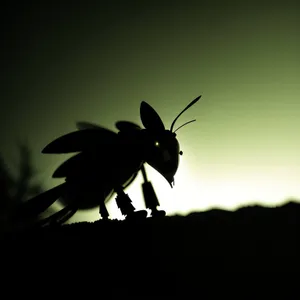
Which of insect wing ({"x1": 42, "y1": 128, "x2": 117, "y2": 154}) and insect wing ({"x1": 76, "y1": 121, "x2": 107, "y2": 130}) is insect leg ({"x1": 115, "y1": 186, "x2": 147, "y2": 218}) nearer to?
insect wing ({"x1": 42, "y1": 128, "x2": 117, "y2": 154})

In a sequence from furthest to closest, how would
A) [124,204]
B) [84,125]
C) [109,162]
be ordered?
[84,125]
[109,162]
[124,204]

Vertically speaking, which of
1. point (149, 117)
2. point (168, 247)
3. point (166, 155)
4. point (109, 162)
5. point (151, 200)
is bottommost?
point (168, 247)

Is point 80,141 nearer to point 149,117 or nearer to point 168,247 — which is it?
point 149,117

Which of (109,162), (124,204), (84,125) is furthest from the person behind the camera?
(84,125)

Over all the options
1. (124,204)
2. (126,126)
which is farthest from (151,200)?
(126,126)

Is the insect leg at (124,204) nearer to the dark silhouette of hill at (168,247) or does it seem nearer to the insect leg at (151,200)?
the insect leg at (151,200)

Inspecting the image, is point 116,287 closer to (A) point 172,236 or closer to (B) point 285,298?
(A) point 172,236

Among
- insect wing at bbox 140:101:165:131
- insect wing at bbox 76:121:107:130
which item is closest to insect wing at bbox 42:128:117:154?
insect wing at bbox 76:121:107:130

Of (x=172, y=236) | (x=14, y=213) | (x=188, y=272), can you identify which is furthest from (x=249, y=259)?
(x=14, y=213)
